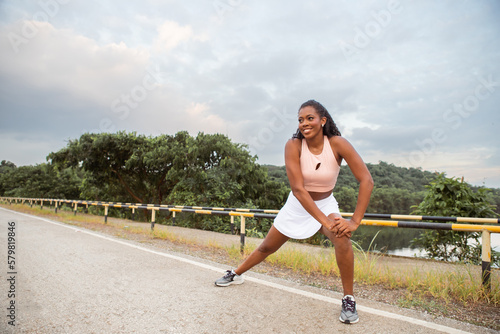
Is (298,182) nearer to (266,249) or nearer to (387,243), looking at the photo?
(266,249)

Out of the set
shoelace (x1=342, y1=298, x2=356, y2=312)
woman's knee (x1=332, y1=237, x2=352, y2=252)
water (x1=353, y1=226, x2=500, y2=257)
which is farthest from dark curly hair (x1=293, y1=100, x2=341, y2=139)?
water (x1=353, y1=226, x2=500, y2=257)

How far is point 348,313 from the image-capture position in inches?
106

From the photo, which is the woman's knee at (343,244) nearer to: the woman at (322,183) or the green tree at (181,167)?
the woman at (322,183)

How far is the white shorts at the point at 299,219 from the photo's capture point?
3006 millimetres

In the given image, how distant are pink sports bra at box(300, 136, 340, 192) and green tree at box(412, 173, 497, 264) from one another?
18.9ft

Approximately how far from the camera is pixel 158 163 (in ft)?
65.7

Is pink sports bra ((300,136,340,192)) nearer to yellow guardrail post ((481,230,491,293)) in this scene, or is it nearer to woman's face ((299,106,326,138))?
woman's face ((299,106,326,138))

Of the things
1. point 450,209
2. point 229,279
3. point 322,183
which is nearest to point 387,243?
point 450,209

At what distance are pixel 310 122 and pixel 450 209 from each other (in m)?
6.55

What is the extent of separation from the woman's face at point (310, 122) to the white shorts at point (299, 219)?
2.16ft

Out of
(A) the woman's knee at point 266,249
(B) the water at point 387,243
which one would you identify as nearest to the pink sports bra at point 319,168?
(A) the woman's knee at point 266,249

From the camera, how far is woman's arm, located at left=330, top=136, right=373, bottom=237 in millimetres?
2631

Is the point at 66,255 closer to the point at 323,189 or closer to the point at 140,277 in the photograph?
the point at 140,277

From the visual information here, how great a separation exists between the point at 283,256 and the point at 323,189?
2427mm
